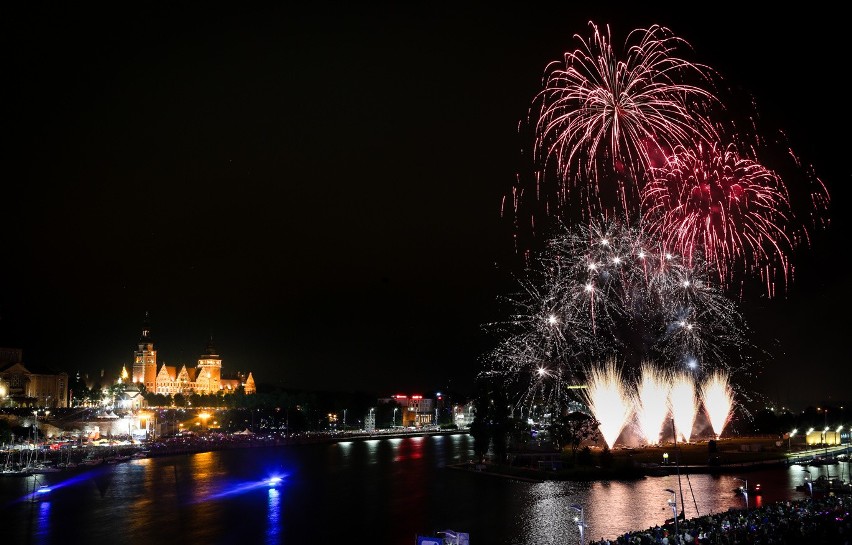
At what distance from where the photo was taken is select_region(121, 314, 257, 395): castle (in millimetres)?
102062

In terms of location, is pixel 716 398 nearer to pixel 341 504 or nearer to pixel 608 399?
pixel 608 399

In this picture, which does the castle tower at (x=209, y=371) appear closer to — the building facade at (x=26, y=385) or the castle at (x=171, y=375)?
the castle at (x=171, y=375)

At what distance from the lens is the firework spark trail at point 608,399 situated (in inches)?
1427

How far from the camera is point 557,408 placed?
1607 inches

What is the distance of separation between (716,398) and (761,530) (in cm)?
2951

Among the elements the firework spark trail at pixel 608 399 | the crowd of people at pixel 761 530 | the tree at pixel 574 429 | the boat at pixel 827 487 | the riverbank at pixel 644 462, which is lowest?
the riverbank at pixel 644 462

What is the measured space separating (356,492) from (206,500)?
557cm

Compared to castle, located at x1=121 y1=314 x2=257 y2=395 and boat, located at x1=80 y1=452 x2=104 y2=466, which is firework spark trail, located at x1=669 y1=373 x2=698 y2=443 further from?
castle, located at x1=121 y1=314 x2=257 y2=395

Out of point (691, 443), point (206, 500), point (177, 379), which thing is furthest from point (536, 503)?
point (177, 379)

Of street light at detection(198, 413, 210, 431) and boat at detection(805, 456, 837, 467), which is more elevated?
street light at detection(198, 413, 210, 431)

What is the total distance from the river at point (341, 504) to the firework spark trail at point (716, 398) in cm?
850

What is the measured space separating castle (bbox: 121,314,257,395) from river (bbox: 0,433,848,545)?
215 ft

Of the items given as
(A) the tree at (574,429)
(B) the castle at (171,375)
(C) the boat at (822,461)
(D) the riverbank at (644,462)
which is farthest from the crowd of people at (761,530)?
(B) the castle at (171,375)

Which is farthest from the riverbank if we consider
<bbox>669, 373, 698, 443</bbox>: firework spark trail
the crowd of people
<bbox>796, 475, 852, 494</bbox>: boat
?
the crowd of people
